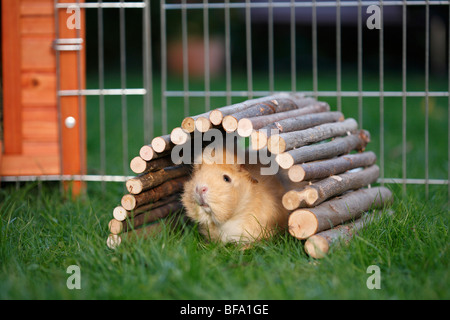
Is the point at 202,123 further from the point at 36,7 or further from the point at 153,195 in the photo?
the point at 36,7

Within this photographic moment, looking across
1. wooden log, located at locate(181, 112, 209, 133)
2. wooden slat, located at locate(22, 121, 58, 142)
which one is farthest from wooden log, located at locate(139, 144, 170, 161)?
wooden slat, located at locate(22, 121, 58, 142)

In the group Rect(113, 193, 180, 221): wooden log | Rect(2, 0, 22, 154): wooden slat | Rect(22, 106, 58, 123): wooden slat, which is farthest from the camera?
Rect(22, 106, 58, 123): wooden slat

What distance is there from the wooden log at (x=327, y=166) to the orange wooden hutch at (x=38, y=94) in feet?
6.21

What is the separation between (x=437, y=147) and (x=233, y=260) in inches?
143

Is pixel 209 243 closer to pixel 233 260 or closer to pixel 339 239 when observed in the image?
pixel 233 260

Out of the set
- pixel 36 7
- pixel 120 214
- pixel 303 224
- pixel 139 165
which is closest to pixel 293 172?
pixel 303 224

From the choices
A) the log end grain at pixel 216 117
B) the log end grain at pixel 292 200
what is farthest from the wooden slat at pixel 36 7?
the log end grain at pixel 292 200

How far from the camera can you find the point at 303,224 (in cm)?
271

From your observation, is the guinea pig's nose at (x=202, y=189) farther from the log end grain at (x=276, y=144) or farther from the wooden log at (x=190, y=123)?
the log end grain at (x=276, y=144)

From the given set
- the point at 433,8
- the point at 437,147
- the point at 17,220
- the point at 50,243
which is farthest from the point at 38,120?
the point at 433,8

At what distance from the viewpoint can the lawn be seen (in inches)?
90.1

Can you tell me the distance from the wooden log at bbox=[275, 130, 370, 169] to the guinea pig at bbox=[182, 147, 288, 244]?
292 millimetres

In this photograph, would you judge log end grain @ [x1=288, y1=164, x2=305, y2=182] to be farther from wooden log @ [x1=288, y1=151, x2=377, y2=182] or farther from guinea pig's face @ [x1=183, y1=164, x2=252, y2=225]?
guinea pig's face @ [x1=183, y1=164, x2=252, y2=225]

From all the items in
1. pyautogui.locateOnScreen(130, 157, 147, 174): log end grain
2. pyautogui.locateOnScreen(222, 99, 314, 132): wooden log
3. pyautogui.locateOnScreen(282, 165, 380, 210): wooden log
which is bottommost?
pyautogui.locateOnScreen(282, 165, 380, 210): wooden log
